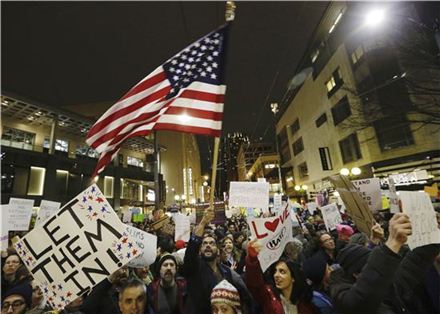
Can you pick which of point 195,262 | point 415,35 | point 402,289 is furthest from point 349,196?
point 415,35

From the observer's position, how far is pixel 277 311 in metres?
2.81

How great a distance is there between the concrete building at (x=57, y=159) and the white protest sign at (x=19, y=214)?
15943mm

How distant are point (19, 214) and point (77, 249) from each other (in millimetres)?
4901

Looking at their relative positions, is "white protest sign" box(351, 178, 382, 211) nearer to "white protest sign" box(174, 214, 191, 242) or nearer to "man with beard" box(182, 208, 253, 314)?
"man with beard" box(182, 208, 253, 314)

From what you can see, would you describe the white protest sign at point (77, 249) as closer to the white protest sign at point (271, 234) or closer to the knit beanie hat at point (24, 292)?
the knit beanie hat at point (24, 292)

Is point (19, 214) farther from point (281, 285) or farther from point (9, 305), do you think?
point (281, 285)

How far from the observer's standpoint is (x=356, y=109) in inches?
682

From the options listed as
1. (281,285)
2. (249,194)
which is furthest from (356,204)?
(249,194)

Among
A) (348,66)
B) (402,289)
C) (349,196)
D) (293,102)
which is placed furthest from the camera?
(293,102)

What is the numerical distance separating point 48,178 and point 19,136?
5.52 meters

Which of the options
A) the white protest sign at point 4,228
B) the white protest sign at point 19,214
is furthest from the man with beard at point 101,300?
the white protest sign at point 19,214

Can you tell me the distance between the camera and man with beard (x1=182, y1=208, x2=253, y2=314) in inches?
131

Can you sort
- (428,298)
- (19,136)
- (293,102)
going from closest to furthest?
1. (428,298)
2. (19,136)
3. (293,102)

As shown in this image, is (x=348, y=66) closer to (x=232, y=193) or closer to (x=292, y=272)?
(x=232, y=193)
